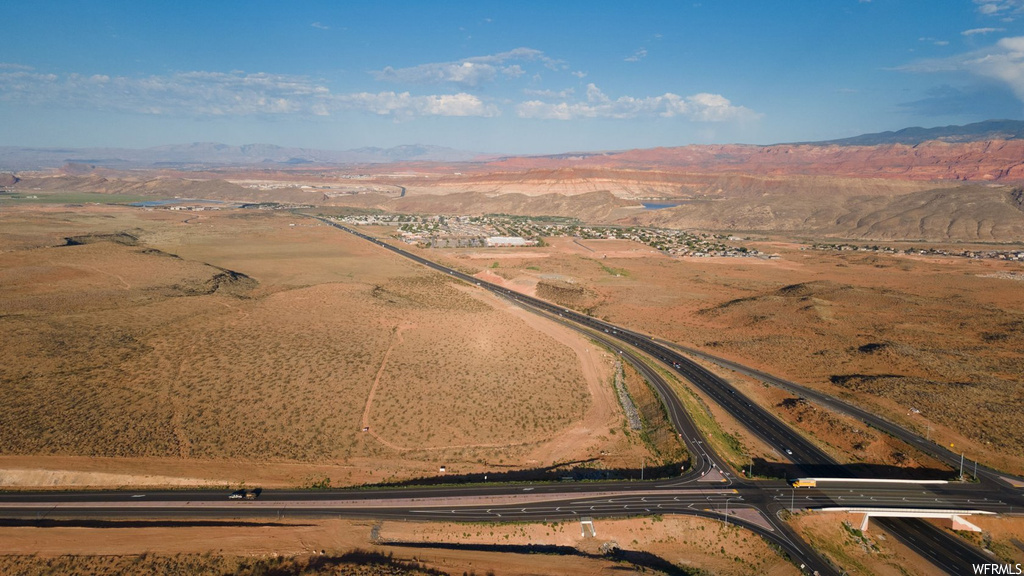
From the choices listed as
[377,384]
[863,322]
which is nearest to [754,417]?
[863,322]

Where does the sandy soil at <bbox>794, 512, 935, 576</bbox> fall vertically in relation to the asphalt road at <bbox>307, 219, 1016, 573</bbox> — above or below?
below

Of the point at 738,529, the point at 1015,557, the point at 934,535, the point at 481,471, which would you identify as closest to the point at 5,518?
the point at 481,471

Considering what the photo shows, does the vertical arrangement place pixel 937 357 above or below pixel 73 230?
below

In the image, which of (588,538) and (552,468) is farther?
(552,468)

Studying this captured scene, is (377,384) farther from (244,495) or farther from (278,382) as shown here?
(244,495)

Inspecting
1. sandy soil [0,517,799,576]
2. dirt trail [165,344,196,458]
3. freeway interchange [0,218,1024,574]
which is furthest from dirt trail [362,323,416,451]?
dirt trail [165,344,196,458]

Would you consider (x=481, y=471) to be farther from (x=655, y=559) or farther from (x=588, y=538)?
(x=655, y=559)

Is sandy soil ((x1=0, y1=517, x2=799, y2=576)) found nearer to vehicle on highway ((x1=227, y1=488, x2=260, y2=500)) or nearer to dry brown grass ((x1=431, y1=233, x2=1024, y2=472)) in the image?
vehicle on highway ((x1=227, y1=488, x2=260, y2=500))

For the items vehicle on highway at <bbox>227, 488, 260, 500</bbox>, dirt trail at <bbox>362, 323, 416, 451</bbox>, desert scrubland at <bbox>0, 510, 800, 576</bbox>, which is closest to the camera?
desert scrubland at <bbox>0, 510, 800, 576</bbox>

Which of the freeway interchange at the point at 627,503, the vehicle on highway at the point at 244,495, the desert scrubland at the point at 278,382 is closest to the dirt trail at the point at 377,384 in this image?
the desert scrubland at the point at 278,382

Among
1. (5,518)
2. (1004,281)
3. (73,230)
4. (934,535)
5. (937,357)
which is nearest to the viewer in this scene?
(5,518)

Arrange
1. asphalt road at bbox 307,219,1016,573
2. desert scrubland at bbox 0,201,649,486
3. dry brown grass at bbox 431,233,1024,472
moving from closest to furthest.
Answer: asphalt road at bbox 307,219,1016,573 → desert scrubland at bbox 0,201,649,486 → dry brown grass at bbox 431,233,1024,472
